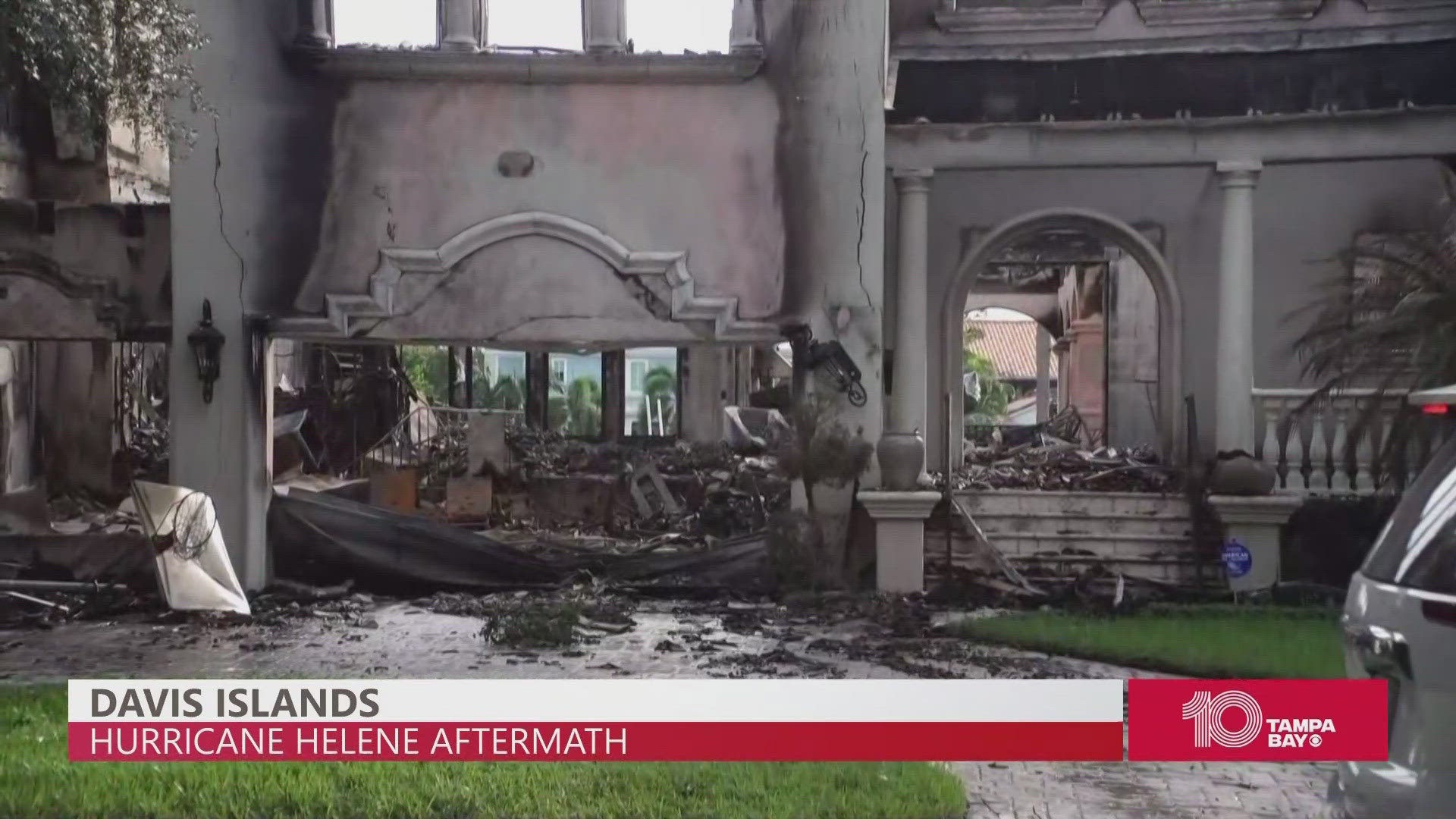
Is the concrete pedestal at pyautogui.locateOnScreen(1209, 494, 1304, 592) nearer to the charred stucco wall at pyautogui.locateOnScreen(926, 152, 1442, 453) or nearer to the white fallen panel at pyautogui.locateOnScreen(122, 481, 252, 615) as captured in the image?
the charred stucco wall at pyautogui.locateOnScreen(926, 152, 1442, 453)

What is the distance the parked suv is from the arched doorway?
845 cm

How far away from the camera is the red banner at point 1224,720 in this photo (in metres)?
4.68

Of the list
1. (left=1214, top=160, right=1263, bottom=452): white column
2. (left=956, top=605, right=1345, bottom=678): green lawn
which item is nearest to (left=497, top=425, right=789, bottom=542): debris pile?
(left=956, top=605, right=1345, bottom=678): green lawn

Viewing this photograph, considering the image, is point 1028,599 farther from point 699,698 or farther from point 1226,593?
point 699,698

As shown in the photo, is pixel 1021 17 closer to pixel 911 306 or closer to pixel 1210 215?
pixel 1210 215

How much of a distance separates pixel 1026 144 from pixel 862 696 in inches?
300

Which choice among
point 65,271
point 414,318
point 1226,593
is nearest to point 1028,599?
point 1226,593

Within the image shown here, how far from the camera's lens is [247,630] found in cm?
923

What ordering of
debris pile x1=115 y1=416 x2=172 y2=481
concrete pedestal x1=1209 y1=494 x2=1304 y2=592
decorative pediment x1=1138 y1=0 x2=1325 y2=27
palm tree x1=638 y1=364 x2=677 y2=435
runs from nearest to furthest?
concrete pedestal x1=1209 y1=494 x2=1304 y2=592, decorative pediment x1=1138 y1=0 x2=1325 y2=27, debris pile x1=115 y1=416 x2=172 y2=481, palm tree x1=638 y1=364 x2=677 y2=435

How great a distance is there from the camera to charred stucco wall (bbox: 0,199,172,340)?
10539 millimetres

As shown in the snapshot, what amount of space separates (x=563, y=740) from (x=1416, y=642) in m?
2.84

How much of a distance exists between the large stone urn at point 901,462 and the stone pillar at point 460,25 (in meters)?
4.46

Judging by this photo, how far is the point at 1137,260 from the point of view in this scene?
1270 cm

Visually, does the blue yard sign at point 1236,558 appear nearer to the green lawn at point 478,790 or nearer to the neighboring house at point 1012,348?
the green lawn at point 478,790
